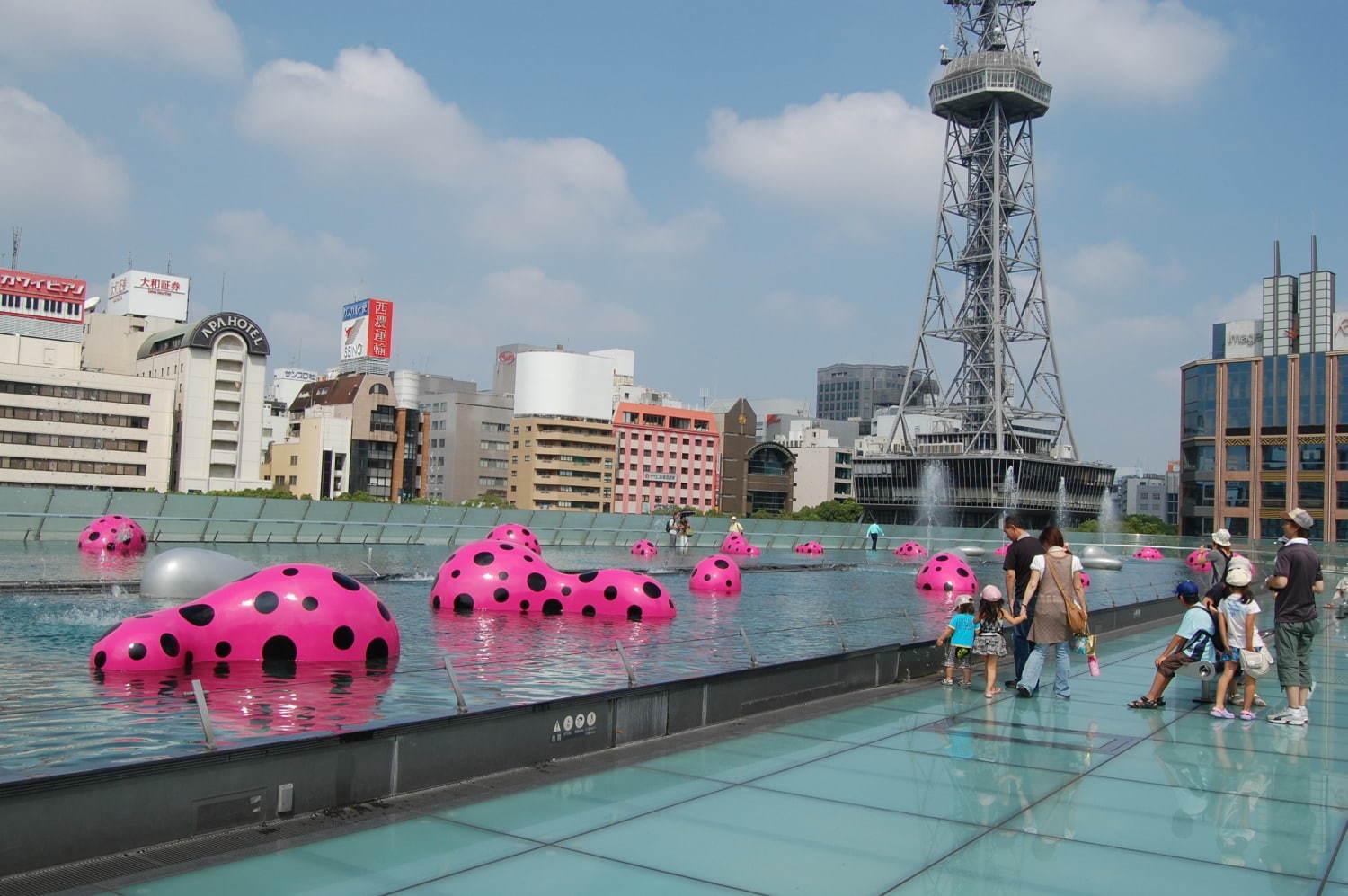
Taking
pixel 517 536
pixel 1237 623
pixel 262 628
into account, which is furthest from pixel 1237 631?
pixel 517 536

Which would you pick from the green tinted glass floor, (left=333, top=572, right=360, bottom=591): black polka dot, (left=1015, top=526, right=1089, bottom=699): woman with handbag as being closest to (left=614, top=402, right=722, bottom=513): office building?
(left=333, top=572, right=360, bottom=591): black polka dot

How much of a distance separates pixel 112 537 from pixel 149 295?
10415cm

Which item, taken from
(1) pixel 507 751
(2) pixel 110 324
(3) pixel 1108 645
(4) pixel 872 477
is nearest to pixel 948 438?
(4) pixel 872 477

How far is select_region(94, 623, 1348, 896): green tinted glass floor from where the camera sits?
5.86m

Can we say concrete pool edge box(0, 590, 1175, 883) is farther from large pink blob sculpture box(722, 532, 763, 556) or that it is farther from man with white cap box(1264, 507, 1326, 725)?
large pink blob sculpture box(722, 532, 763, 556)

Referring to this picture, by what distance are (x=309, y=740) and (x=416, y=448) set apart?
130813mm

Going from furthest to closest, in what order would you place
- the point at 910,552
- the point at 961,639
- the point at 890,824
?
1. the point at 910,552
2. the point at 961,639
3. the point at 890,824

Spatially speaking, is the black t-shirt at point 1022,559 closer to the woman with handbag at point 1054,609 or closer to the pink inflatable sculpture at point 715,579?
the woman with handbag at point 1054,609

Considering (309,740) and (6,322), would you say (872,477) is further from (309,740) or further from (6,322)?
(309,740)

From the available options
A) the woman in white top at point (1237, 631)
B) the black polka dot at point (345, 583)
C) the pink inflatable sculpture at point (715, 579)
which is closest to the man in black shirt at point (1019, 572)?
the woman in white top at point (1237, 631)

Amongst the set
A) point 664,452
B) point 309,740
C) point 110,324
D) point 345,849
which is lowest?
point 345,849

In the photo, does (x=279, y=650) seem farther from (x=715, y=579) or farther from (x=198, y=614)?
(x=715, y=579)

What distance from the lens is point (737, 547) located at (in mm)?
49156

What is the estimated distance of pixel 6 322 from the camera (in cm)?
10362
